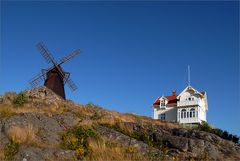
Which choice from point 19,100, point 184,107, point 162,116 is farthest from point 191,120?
point 19,100

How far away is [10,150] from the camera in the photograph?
12.2 m

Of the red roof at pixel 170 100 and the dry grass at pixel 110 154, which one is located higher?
the red roof at pixel 170 100

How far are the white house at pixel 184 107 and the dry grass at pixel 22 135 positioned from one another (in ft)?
152

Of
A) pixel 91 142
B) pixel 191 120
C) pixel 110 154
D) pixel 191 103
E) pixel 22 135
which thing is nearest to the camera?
pixel 110 154

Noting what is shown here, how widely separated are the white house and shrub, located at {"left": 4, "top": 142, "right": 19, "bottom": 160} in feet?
158

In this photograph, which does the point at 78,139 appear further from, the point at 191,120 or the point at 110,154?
the point at 191,120

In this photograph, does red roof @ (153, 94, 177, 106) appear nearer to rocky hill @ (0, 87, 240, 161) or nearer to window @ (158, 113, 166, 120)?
window @ (158, 113, 166, 120)

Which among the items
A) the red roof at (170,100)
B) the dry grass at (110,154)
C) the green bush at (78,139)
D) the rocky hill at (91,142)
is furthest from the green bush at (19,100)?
the red roof at (170,100)

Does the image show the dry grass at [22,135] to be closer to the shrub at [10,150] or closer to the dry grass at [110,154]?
the shrub at [10,150]

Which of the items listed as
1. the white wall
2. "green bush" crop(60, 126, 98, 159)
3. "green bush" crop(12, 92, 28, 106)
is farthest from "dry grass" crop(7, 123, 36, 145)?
the white wall

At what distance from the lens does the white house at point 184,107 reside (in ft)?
195

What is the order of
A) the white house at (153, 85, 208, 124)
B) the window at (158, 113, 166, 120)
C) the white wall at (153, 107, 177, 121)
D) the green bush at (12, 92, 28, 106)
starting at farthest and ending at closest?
the window at (158, 113, 166, 120) → the white wall at (153, 107, 177, 121) → the white house at (153, 85, 208, 124) → the green bush at (12, 92, 28, 106)

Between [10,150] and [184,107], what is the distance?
50.7 m

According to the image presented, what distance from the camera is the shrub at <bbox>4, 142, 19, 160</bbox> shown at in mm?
11697
